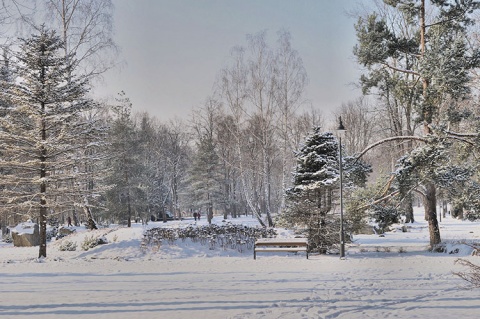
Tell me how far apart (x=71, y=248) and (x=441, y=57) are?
17306 mm

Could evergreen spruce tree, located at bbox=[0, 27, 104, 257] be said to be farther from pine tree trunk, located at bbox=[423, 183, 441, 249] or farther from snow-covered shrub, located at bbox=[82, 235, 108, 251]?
pine tree trunk, located at bbox=[423, 183, 441, 249]

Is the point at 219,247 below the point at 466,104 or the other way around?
below

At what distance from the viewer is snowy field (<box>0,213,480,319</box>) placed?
6715mm

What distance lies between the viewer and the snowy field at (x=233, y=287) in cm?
671

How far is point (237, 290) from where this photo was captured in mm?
8430

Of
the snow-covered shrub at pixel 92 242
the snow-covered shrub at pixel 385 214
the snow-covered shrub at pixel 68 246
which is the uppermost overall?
the snow-covered shrub at pixel 385 214

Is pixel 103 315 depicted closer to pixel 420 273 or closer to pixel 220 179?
pixel 420 273

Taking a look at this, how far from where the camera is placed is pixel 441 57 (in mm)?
13969

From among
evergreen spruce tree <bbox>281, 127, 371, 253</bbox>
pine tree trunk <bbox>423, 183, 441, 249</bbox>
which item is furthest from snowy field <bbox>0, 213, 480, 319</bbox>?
pine tree trunk <bbox>423, 183, 441, 249</bbox>

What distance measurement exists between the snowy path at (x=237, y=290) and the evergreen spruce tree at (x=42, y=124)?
3.16 meters

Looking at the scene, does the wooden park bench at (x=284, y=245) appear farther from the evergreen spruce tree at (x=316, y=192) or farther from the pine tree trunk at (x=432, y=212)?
the pine tree trunk at (x=432, y=212)

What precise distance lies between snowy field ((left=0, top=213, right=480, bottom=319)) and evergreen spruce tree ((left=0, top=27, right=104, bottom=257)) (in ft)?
8.62

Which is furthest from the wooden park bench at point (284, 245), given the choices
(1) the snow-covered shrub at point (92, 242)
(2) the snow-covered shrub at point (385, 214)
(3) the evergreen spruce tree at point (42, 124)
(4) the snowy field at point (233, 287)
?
(3) the evergreen spruce tree at point (42, 124)

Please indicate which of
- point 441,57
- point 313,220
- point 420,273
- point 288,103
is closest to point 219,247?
point 313,220
